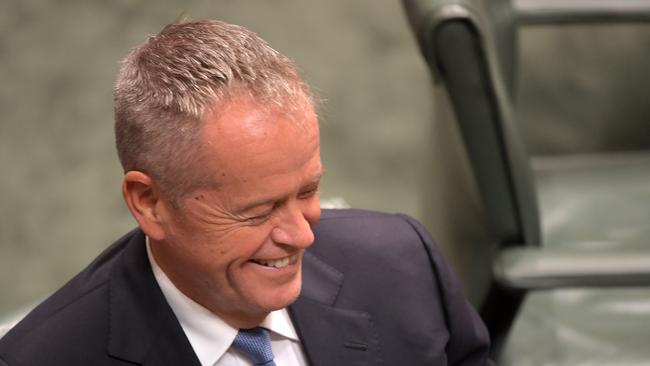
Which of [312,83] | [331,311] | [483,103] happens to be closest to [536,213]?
[483,103]

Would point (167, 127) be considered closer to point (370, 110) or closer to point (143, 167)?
point (143, 167)

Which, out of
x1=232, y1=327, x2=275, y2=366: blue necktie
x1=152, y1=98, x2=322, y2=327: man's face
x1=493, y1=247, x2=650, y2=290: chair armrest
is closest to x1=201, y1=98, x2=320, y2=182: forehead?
x1=152, y1=98, x2=322, y2=327: man's face

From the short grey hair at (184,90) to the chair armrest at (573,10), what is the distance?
708 mm

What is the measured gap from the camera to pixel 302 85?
1149 mm

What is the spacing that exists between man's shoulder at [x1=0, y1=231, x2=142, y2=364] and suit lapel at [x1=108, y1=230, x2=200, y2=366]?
14 mm

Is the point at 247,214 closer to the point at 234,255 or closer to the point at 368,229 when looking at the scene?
the point at 234,255

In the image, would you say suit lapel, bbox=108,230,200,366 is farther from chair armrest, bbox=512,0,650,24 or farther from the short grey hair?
chair armrest, bbox=512,0,650,24

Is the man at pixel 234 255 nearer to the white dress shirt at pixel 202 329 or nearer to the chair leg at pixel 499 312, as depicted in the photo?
the white dress shirt at pixel 202 329

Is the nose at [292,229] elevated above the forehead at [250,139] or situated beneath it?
situated beneath

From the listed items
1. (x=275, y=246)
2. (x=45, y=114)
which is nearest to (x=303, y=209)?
(x=275, y=246)

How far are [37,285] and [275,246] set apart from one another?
5.28 ft

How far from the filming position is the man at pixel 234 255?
1106 mm

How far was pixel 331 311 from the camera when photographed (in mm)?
→ 1338

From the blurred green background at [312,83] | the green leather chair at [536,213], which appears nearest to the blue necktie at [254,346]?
the green leather chair at [536,213]
